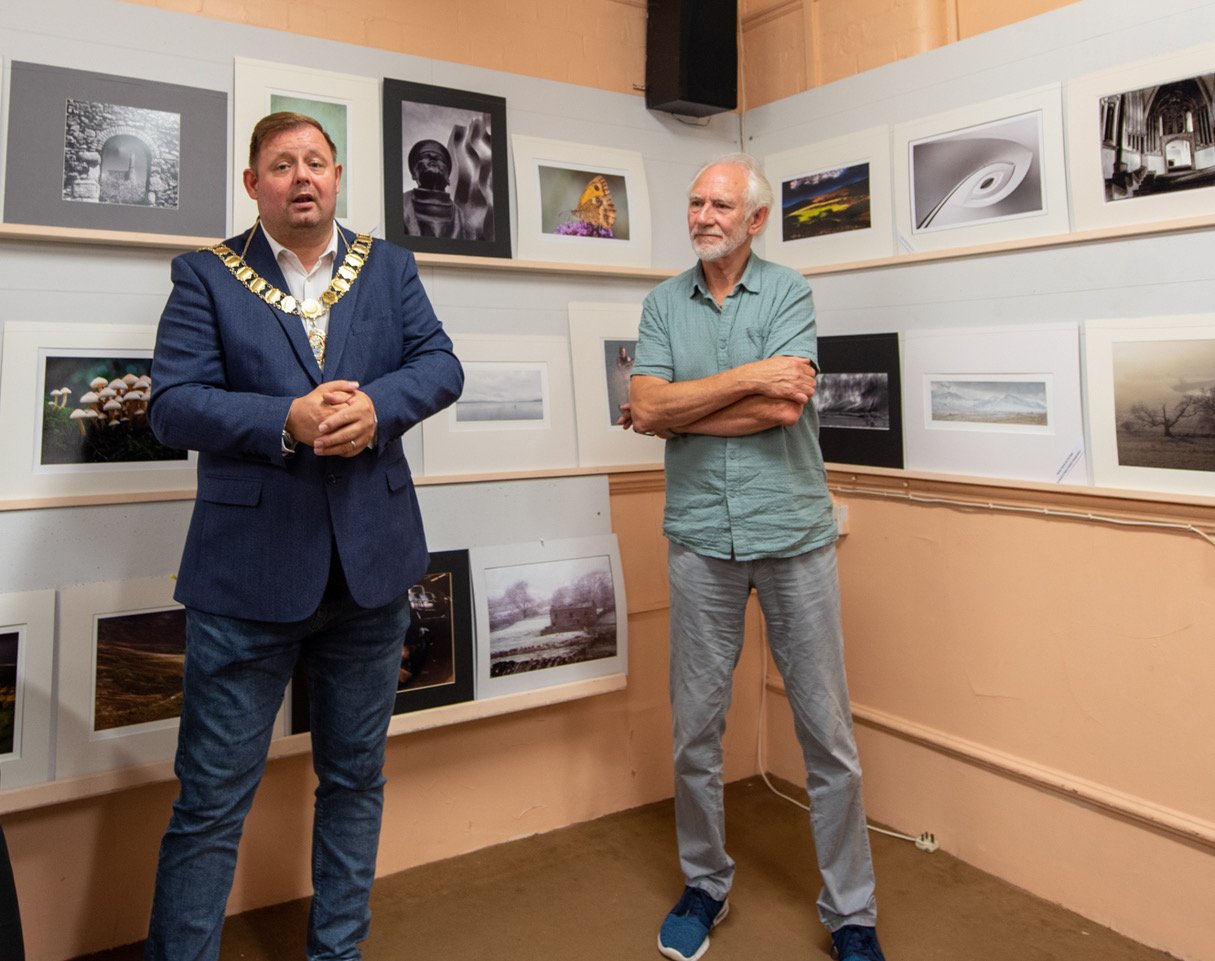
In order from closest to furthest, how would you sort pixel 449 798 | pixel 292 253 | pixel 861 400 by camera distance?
pixel 292 253 < pixel 449 798 < pixel 861 400

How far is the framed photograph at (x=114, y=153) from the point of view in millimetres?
2168

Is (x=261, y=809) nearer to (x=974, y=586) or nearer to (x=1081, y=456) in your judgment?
(x=974, y=586)

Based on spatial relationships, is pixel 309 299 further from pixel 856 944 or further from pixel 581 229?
pixel 856 944

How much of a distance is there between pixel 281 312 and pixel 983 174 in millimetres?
1826

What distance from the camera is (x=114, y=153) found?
2.26m

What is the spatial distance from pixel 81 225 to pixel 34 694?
3.55ft

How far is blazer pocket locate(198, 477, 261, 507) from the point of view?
5.97ft

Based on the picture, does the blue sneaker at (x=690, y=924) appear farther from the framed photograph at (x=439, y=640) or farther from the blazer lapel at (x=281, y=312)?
the blazer lapel at (x=281, y=312)

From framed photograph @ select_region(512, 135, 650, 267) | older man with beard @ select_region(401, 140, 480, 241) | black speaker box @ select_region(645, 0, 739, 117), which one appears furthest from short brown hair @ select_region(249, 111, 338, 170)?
black speaker box @ select_region(645, 0, 739, 117)

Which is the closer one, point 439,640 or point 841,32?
point 439,640

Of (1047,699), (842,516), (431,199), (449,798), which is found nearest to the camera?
(1047,699)

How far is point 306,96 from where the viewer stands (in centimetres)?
248

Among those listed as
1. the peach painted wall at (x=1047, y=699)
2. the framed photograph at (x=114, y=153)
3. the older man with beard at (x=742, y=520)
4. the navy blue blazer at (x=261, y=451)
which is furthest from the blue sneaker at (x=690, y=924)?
the framed photograph at (x=114, y=153)

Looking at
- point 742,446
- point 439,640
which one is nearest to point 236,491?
point 439,640
